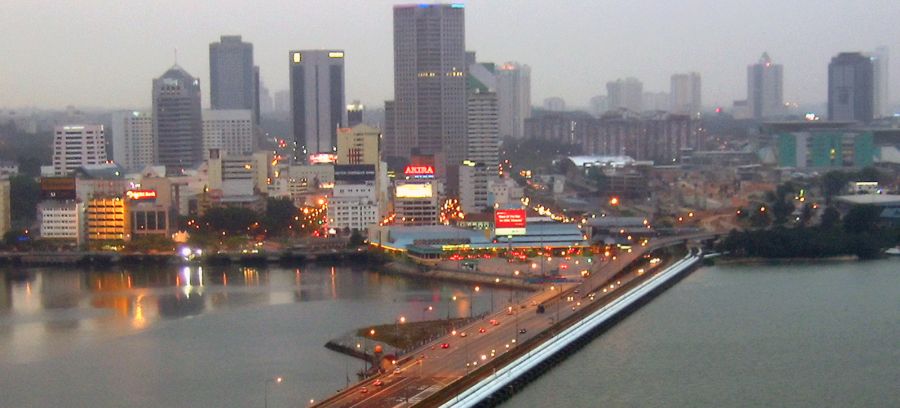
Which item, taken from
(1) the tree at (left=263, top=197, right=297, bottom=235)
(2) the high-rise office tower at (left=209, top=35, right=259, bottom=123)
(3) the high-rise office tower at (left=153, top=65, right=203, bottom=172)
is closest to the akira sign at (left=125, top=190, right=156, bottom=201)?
(1) the tree at (left=263, top=197, right=297, bottom=235)

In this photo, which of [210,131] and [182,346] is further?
[210,131]

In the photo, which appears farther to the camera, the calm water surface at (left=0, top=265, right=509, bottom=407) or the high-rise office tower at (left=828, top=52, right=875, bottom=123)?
the high-rise office tower at (left=828, top=52, right=875, bottom=123)

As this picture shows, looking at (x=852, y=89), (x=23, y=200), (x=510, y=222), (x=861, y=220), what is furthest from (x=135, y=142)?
(x=852, y=89)

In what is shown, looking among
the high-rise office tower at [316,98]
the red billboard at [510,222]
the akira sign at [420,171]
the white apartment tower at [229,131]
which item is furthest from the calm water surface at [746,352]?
the high-rise office tower at [316,98]

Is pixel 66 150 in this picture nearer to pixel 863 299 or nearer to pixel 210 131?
pixel 210 131

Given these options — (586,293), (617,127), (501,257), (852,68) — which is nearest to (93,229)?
(501,257)

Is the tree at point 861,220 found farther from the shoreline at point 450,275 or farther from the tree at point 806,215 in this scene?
the shoreline at point 450,275

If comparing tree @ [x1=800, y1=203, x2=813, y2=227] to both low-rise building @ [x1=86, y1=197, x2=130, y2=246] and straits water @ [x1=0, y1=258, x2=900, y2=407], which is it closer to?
straits water @ [x1=0, y1=258, x2=900, y2=407]
